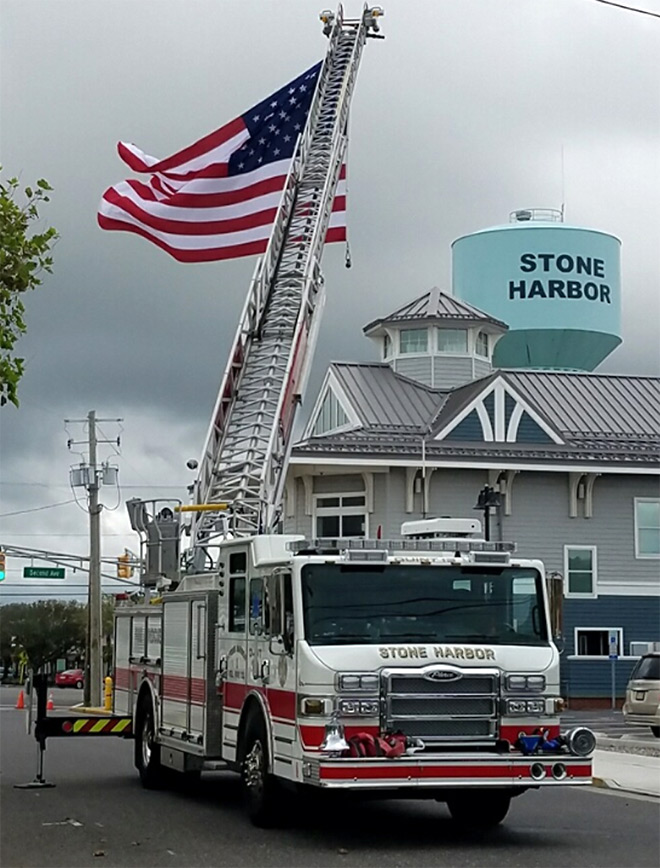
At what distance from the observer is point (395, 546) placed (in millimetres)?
13297

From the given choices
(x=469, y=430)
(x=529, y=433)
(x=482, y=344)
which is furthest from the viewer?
(x=482, y=344)

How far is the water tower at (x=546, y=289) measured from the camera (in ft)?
167

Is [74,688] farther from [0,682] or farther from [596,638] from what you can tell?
[596,638]

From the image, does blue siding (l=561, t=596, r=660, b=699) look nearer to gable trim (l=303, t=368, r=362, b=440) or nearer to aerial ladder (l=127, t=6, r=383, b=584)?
Result: gable trim (l=303, t=368, r=362, b=440)

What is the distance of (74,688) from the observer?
7838cm

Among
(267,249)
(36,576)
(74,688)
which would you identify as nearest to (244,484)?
(267,249)

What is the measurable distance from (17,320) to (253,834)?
497 centimetres

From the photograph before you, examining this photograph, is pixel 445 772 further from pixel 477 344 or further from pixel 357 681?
pixel 477 344

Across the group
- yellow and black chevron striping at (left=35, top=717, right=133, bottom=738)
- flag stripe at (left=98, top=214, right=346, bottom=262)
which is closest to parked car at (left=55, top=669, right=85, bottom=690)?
flag stripe at (left=98, top=214, right=346, bottom=262)

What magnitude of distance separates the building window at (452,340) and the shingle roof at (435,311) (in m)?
0.47

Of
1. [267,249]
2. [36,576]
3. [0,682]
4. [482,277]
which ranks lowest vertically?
[0,682]

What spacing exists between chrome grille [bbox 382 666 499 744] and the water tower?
38.4m

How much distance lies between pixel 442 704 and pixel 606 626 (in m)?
28.0

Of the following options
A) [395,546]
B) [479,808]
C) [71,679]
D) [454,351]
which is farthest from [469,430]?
[71,679]
